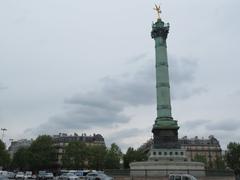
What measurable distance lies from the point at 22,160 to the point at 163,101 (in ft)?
211

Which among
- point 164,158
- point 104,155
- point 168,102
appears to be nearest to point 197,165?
point 164,158

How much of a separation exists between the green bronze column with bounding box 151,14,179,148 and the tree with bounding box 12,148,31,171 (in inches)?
2282

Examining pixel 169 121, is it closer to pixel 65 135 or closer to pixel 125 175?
pixel 125 175

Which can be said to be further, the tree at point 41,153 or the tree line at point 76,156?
the tree at point 41,153

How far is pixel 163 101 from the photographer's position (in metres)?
61.1

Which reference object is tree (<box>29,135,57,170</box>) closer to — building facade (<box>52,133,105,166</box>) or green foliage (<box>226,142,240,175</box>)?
building facade (<box>52,133,105,166</box>)

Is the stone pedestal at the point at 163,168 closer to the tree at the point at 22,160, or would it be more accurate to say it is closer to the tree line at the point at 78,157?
the tree line at the point at 78,157

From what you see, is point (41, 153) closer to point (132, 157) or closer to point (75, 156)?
point (75, 156)

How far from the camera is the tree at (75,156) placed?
102750mm

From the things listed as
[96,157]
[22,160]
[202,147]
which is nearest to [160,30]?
[96,157]

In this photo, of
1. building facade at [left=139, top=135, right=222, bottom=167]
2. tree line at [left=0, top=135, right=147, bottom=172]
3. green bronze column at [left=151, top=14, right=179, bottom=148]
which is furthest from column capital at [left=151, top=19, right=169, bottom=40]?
building facade at [left=139, top=135, right=222, bottom=167]

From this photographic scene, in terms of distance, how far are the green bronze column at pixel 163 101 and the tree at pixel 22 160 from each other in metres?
58.0

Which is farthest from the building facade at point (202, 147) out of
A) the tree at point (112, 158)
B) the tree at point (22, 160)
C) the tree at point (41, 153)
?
the tree at point (22, 160)

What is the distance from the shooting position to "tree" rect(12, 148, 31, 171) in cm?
10760
